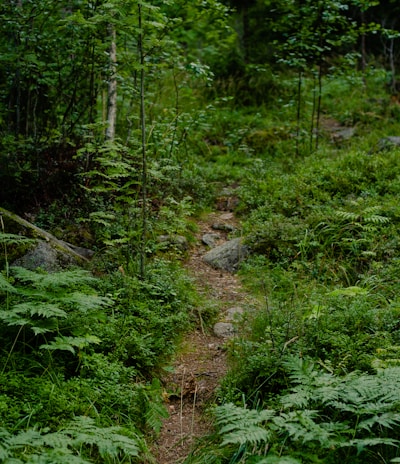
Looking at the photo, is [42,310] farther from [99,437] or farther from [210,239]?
[210,239]

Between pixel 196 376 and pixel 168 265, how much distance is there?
1.96 m

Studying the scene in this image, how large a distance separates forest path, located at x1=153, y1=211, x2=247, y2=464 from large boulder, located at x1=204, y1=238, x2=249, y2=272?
13cm

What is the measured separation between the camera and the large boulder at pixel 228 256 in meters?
7.09

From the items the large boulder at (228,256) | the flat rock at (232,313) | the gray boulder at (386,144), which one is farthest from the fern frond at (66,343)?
the gray boulder at (386,144)

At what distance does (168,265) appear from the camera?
254 inches

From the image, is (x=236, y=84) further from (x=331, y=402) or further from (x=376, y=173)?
(x=331, y=402)

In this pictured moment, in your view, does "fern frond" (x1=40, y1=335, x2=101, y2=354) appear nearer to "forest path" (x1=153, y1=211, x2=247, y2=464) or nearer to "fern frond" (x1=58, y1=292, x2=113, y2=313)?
"fern frond" (x1=58, y1=292, x2=113, y2=313)

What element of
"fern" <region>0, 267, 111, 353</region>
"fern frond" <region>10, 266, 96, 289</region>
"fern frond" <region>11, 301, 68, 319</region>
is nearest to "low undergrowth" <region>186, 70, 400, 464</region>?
"fern" <region>0, 267, 111, 353</region>

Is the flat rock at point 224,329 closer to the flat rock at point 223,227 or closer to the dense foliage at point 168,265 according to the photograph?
the dense foliage at point 168,265

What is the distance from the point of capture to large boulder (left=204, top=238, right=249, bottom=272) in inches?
279

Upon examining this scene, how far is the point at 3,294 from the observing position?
181 inches

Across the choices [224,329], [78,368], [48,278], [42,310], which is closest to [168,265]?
[224,329]

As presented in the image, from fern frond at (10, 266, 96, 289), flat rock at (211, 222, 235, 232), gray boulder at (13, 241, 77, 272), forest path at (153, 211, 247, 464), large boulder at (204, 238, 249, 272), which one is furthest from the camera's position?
flat rock at (211, 222, 235, 232)

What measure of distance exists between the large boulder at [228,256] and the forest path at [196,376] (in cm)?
13
